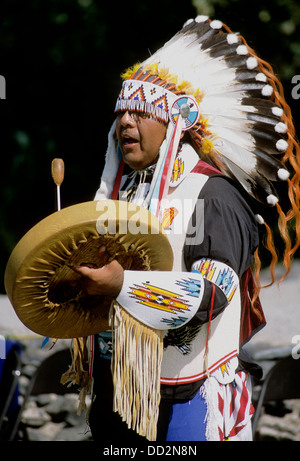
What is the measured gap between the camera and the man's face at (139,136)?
7.83ft

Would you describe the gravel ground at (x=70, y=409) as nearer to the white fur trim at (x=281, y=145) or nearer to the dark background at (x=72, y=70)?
the white fur trim at (x=281, y=145)

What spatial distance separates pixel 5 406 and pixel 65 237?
6.29 feet

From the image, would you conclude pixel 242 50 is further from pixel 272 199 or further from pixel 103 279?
pixel 103 279

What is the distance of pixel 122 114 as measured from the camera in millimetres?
2436

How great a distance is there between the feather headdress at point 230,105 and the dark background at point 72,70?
9.17 ft

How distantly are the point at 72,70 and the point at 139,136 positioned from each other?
399 cm

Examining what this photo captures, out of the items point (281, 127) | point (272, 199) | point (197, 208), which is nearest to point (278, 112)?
point (281, 127)

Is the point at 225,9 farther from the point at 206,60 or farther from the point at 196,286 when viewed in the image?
the point at 196,286

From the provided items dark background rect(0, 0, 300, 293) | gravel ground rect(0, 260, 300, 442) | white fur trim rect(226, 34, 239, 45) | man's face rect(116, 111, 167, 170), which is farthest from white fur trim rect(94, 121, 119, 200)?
dark background rect(0, 0, 300, 293)

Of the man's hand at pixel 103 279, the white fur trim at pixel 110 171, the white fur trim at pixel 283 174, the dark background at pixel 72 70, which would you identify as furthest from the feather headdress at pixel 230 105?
the dark background at pixel 72 70

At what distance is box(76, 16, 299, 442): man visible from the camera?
2.17m
